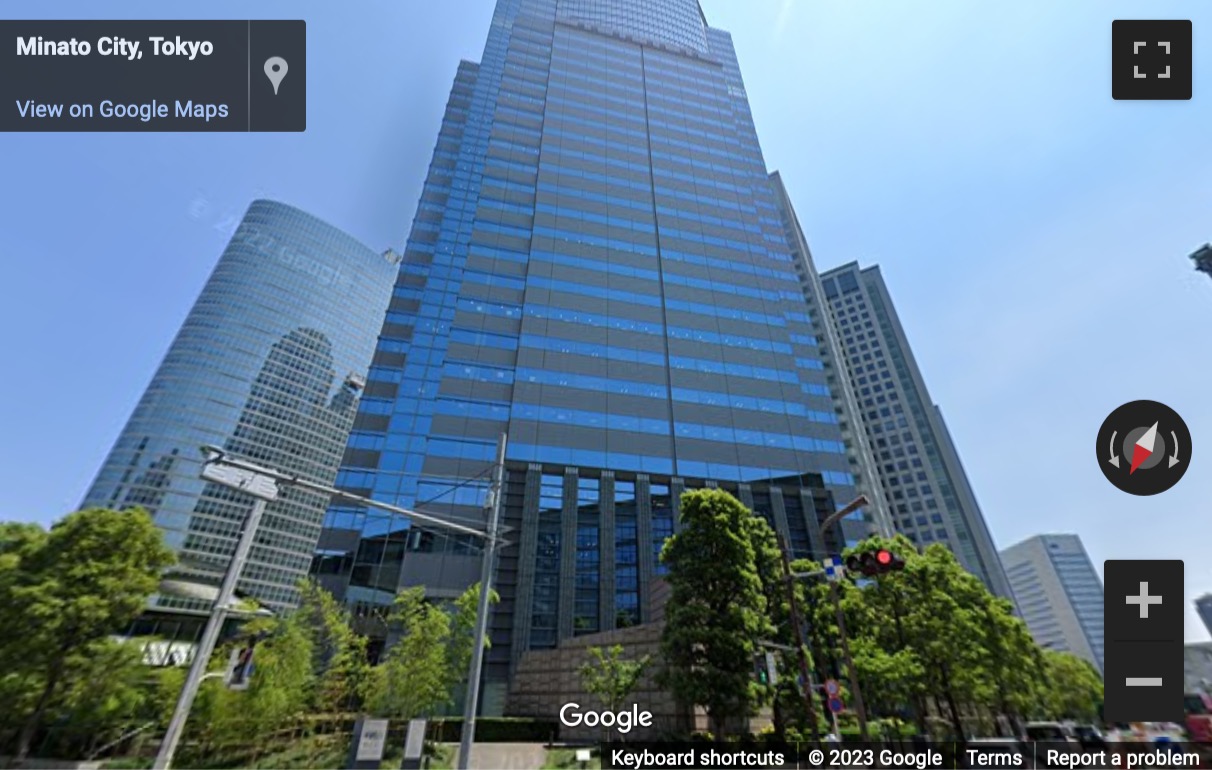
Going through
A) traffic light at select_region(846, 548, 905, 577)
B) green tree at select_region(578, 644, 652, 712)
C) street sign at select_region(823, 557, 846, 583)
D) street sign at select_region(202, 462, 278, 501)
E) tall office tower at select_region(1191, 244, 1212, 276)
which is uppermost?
Result: tall office tower at select_region(1191, 244, 1212, 276)

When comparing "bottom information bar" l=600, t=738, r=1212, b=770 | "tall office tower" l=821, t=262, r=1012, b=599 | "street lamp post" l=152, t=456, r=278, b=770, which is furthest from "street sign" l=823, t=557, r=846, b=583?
"tall office tower" l=821, t=262, r=1012, b=599

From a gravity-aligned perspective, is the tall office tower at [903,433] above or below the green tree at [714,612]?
above

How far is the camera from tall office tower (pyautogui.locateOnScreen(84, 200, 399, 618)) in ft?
268

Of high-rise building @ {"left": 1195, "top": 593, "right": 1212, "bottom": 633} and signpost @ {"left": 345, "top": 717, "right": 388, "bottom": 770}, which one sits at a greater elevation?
high-rise building @ {"left": 1195, "top": 593, "right": 1212, "bottom": 633}

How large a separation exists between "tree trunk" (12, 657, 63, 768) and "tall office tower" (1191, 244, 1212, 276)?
261ft

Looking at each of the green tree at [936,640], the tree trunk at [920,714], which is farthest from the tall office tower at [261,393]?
the tree trunk at [920,714]

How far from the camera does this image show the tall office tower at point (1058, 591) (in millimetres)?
106938

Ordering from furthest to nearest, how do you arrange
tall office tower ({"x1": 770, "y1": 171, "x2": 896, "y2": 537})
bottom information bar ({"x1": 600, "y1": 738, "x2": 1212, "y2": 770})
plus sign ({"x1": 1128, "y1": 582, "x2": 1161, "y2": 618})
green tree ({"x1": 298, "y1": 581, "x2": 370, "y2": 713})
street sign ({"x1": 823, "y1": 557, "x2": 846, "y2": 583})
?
tall office tower ({"x1": 770, "y1": 171, "x2": 896, "y2": 537}), green tree ({"x1": 298, "y1": 581, "x2": 370, "y2": 713}), bottom information bar ({"x1": 600, "y1": 738, "x2": 1212, "y2": 770}), street sign ({"x1": 823, "y1": 557, "x2": 846, "y2": 583}), plus sign ({"x1": 1128, "y1": 582, "x2": 1161, "y2": 618})

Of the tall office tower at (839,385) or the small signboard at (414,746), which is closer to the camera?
the small signboard at (414,746)

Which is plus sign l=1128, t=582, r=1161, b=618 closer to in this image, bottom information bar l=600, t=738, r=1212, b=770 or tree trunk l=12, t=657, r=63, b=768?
bottom information bar l=600, t=738, r=1212, b=770

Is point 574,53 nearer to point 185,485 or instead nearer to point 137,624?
point 137,624

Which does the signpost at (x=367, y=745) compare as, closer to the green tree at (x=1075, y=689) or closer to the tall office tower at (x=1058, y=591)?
the green tree at (x=1075, y=689)

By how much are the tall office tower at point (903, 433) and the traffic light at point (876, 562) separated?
253ft

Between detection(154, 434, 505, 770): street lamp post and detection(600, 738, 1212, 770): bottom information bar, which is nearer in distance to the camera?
detection(154, 434, 505, 770): street lamp post
